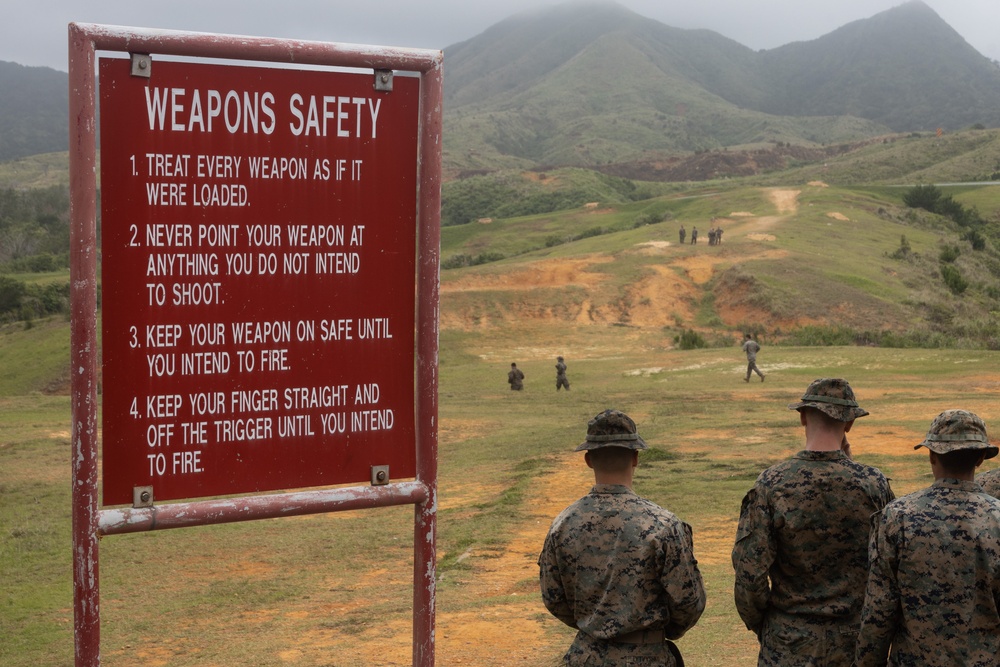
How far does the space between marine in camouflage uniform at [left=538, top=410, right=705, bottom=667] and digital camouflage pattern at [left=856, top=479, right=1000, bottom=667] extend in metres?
0.85

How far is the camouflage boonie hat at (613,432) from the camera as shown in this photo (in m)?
5.12

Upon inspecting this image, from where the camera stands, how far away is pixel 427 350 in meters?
5.12

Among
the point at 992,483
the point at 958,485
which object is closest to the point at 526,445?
the point at 992,483

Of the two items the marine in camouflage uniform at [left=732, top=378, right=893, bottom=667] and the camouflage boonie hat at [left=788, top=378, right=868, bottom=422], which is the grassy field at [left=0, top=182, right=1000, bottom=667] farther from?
the camouflage boonie hat at [left=788, top=378, right=868, bottom=422]

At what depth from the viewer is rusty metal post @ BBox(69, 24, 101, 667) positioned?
451cm

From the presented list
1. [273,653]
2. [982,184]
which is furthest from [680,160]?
[273,653]

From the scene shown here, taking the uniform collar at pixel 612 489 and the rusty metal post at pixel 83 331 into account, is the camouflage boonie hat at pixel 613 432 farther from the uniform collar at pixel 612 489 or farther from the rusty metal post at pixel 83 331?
the rusty metal post at pixel 83 331

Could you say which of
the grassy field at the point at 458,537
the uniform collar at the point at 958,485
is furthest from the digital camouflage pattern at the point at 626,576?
the grassy field at the point at 458,537

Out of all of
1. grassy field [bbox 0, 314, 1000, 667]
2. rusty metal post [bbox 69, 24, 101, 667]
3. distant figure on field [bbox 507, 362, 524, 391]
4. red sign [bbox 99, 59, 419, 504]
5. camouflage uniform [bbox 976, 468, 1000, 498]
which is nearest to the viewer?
rusty metal post [bbox 69, 24, 101, 667]

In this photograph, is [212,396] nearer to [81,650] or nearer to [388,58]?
[81,650]

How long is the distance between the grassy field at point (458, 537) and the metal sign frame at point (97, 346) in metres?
4.25

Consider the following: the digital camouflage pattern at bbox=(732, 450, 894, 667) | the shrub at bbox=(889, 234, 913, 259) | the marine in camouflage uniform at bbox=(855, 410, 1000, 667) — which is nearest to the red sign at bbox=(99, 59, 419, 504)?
the digital camouflage pattern at bbox=(732, 450, 894, 667)

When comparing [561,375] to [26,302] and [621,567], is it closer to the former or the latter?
[621,567]

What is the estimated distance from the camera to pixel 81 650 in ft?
15.1
